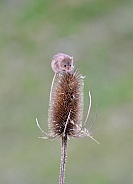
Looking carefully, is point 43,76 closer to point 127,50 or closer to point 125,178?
point 127,50

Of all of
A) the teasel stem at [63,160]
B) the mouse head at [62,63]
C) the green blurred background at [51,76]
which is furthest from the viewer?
the green blurred background at [51,76]

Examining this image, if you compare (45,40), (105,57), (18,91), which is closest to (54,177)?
(18,91)

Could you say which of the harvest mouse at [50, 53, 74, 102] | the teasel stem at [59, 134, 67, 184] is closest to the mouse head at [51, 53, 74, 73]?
the harvest mouse at [50, 53, 74, 102]

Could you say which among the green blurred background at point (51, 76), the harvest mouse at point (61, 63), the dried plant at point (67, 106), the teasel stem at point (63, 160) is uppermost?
the green blurred background at point (51, 76)

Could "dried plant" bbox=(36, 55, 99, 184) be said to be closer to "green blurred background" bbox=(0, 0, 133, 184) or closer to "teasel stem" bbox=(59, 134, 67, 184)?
"teasel stem" bbox=(59, 134, 67, 184)

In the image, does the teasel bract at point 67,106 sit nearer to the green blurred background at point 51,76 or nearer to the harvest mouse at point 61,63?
the harvest mouse at point 61,63

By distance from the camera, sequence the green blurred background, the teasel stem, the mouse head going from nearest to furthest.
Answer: the teasel stem → the mouse head → the green blurred background

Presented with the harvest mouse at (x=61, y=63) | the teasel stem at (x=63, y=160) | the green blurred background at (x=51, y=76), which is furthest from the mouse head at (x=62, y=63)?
the green blurred background at (x=51, y=76)
